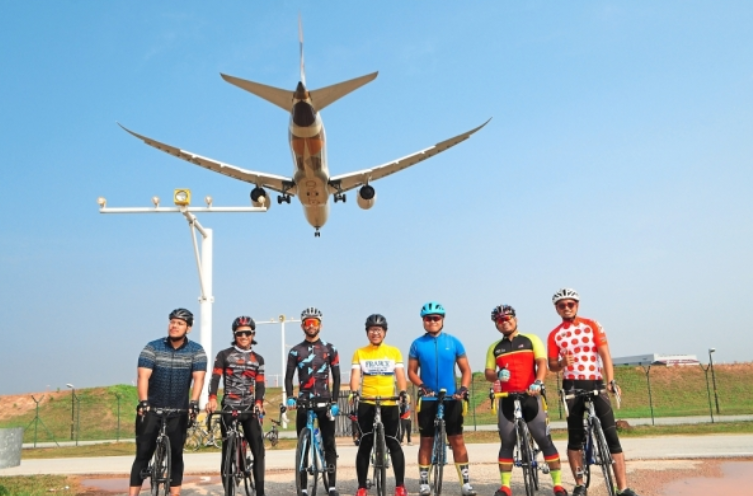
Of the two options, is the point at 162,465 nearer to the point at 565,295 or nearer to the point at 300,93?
the point at 565,295

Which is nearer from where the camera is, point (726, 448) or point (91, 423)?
point (726, 448)

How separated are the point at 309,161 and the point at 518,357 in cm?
1656

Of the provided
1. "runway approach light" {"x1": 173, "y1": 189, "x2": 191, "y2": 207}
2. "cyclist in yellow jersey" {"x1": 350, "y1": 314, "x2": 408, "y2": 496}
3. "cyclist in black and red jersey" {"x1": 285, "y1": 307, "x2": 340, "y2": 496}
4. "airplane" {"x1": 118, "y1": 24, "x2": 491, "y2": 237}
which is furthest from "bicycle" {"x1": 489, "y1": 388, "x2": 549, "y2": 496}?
"runway approach light" {"x1": 173, "y1": 189, "x2": 191, "y2": 207}

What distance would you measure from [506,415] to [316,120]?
16009 millimetres

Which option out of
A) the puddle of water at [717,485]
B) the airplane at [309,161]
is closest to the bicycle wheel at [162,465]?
the puddle of water at [717,485]

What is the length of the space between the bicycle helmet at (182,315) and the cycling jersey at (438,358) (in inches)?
106

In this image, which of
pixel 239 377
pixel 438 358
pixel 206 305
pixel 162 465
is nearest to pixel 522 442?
pixel 438 358

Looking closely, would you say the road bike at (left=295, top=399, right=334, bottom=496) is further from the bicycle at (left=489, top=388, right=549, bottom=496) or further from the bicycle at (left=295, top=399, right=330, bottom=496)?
the bicycle at (left=489, top=388, right=549, bottom=496)

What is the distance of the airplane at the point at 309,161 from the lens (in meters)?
21.1

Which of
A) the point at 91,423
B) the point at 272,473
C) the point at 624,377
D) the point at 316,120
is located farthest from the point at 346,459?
the point at 624,377

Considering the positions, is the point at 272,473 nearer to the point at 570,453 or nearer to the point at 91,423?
the point at 570,453

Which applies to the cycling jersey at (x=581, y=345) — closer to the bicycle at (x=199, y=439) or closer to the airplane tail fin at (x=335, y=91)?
the airplane tail fin at (x=335, y=91)

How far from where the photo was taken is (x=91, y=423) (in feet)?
140

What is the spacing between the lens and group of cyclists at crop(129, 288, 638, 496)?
7.19m
